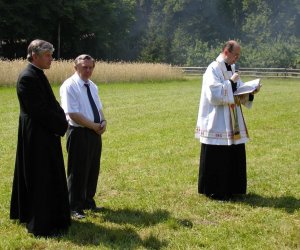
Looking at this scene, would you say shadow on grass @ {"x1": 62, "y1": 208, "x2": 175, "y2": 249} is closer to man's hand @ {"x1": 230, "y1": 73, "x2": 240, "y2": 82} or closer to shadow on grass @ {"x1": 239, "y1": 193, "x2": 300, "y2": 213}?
shadow on grass @ {"x1": 239, "y1": 193, "x2": 300, "y2": 213}

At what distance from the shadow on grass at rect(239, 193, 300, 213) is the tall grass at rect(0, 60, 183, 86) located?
16748 mm

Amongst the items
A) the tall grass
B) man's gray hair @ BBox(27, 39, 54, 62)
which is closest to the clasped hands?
man's gray hair @ BBox(27, 39, 54, 62)

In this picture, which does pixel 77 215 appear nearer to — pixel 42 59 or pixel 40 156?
pixel 40 156

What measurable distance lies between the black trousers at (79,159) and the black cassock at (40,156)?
0.44 metres

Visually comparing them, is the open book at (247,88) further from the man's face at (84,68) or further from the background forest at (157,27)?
the background forest at (157,27)

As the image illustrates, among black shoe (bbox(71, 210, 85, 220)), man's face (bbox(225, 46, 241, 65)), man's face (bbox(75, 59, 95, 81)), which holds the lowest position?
black shoe (bbox(71, 210, 85, 220))

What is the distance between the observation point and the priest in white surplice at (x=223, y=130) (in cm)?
588

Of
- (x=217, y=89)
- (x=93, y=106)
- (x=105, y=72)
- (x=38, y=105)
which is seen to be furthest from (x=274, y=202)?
(x=105, y=72)

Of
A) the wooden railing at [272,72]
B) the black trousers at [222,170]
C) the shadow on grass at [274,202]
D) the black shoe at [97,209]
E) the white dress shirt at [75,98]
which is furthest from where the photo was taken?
the wooden railing at [272,72]

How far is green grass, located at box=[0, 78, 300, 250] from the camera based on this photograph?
4734mm

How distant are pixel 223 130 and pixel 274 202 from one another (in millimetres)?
1127

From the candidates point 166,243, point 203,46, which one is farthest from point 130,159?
point 203,46

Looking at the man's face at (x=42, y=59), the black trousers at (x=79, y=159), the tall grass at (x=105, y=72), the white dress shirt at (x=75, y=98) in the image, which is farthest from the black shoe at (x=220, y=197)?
the tall grass at (x=105, y=72)

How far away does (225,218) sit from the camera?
541cm
